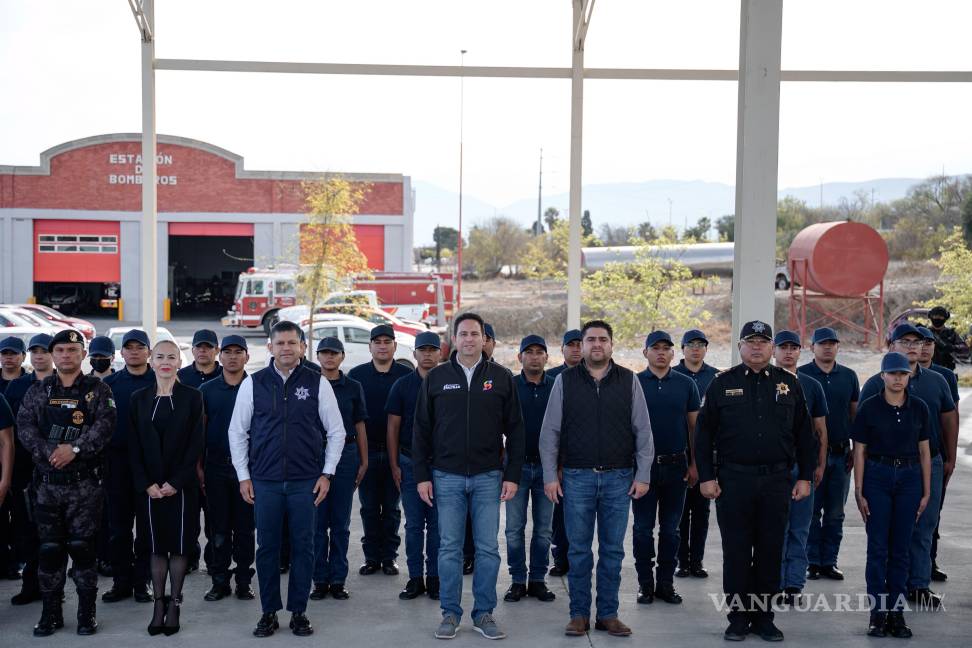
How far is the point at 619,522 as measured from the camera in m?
5.52

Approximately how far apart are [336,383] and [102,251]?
35938 millimetres

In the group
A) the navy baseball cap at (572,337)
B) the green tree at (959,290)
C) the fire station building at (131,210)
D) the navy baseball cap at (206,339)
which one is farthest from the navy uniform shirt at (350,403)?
the fire station building at (131,210)

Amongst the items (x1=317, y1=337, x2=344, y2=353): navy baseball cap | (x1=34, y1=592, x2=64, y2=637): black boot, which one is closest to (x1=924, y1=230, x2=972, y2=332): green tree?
(x1=317, y1=337, x2=344, y2=353): navy baseball cap

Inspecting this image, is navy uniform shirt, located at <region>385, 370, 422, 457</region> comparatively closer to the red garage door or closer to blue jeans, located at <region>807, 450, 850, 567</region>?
blue jeans, located at <region>807, 450, 850, 567</region>

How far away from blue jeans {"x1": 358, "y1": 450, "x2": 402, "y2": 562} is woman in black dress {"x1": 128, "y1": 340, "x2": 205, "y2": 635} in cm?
152

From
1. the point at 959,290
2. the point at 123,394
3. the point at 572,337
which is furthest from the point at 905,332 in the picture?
the point at 959,290

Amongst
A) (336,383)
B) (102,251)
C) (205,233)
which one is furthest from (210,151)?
(336,383)

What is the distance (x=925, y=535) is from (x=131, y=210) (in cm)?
3731

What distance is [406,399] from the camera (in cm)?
639

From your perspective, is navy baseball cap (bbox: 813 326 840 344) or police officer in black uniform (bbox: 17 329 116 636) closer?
police officer in black uniform (bbox: 17 329 116 636)

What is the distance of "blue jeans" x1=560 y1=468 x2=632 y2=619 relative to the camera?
18.1 feet

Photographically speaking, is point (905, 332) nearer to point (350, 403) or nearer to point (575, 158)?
point (350, 403)

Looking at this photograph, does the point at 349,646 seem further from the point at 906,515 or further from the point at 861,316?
the point at 861,316

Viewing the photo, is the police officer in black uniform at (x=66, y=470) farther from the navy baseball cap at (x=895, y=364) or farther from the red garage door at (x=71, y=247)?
the red garage door at (x=71, y=247)
